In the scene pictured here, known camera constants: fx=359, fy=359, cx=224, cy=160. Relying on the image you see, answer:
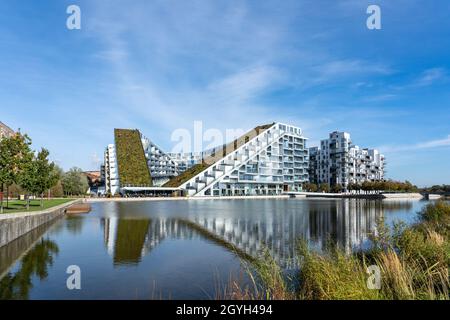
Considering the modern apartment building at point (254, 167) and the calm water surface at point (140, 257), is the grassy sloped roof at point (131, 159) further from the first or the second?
the calm water surface at point (140, 257)

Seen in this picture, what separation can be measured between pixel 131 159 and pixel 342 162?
79.9m

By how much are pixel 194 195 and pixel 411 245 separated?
313 ft

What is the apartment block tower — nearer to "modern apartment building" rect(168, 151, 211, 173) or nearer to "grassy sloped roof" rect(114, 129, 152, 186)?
"grassy sloped roof" rect(114, 129, 152, 186)

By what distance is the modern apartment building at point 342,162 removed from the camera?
140975mm

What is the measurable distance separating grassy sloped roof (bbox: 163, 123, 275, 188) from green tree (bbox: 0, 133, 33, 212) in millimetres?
79316

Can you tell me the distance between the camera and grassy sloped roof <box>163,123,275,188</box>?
114 metres

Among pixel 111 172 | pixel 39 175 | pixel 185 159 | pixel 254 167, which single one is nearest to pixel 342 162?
pixel 254 167

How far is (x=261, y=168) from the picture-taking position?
12619 cm

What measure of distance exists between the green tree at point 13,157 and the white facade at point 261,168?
Answer: 3004 inches

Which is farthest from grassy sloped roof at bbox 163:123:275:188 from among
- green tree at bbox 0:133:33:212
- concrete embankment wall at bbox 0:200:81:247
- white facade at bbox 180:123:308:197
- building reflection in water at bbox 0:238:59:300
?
building reflection in water at bbox 0:238:59:300

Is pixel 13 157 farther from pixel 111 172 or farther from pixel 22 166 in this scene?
pixel 111 172
